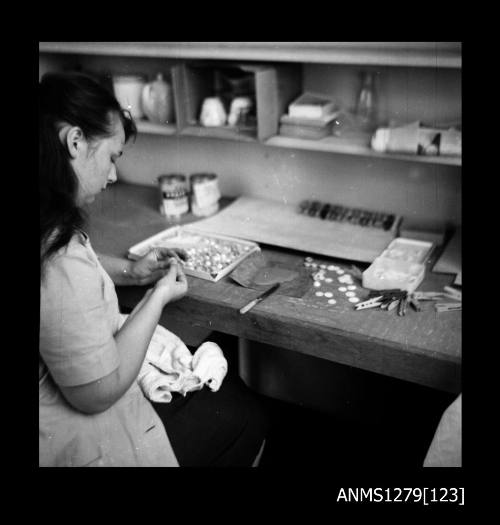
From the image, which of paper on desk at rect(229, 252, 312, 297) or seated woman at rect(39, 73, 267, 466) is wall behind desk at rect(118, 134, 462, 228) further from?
seated woman at rect(39, 73, 267, 466)

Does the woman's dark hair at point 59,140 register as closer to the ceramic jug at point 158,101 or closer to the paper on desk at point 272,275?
the paper on desk at point 272,275

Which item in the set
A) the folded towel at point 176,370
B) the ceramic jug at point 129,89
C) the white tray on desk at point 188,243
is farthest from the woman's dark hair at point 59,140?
the ceramic jug at point 129,89

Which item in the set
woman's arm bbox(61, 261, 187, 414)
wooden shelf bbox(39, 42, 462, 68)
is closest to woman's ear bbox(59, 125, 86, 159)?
woman's arm bbox(61, 261, 187, 414)

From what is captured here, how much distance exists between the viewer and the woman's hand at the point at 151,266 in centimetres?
172

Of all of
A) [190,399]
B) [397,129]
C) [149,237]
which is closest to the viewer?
[190,399]

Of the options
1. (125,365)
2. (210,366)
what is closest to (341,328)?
(210,366)

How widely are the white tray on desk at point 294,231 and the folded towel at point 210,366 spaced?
520 mm

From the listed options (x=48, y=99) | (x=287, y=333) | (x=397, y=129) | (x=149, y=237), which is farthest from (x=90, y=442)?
(x=397, y=129)

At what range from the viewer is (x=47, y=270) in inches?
44.8

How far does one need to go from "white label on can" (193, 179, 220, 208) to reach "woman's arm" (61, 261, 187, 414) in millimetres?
856

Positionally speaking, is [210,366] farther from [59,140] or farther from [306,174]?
[306,174]
